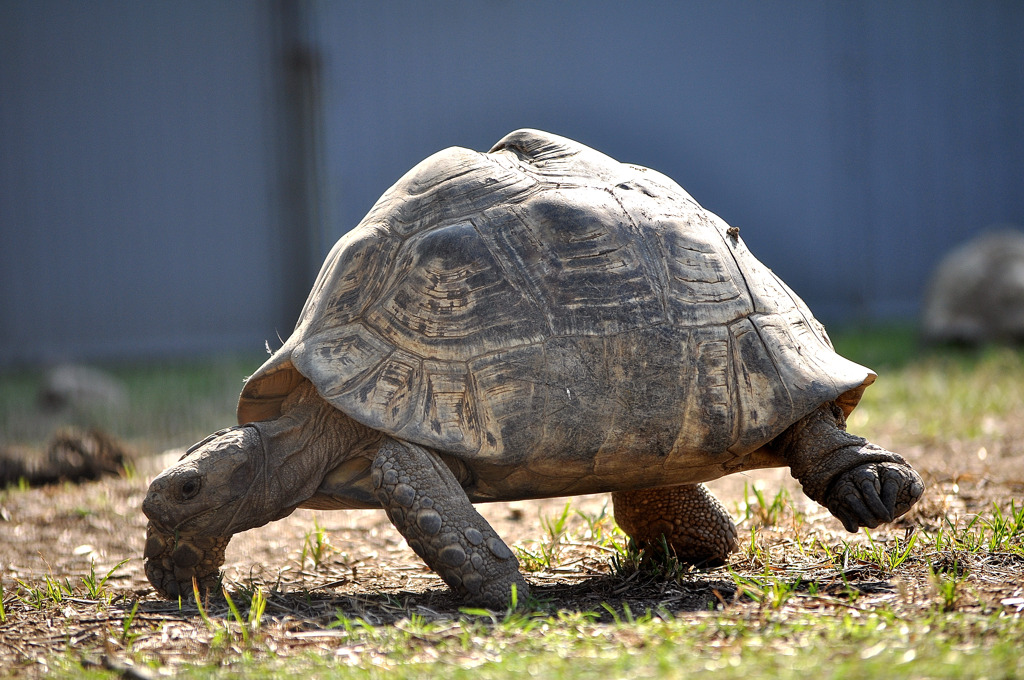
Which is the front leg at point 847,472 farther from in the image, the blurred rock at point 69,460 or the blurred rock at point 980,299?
the blurred rock at point 980,299

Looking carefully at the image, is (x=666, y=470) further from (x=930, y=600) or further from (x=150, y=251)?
(x=150, y=251)

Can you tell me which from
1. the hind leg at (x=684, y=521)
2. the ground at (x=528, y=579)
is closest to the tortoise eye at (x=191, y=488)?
the ground at (x=528, y=579)

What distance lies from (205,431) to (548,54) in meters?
5.66

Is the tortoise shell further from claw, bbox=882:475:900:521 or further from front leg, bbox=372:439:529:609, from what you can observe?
claw, bbox=882:475:900:521

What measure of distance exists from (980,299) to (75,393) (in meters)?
7.91

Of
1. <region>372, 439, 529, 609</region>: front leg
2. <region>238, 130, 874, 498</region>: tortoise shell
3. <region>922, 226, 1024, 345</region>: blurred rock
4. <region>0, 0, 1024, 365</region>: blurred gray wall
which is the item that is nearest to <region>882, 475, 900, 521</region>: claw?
<region>238, 130, 874, 498</region>: tortoise shell

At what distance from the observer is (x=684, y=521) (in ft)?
10.3

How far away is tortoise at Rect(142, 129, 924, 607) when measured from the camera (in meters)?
2.54

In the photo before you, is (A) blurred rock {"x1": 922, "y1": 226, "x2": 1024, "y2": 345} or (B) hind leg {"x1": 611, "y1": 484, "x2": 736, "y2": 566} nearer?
(B) hind leg {"x1": 611, "y1": 484, "x2": 736, "y2": 566}

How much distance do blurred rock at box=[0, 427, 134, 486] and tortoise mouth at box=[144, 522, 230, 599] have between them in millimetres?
2329

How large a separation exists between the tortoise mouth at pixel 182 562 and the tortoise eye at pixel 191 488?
145 mm

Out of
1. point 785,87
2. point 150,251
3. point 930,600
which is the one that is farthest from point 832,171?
point 930,600

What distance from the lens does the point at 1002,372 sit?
265 inches

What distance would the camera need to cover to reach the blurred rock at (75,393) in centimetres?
707
